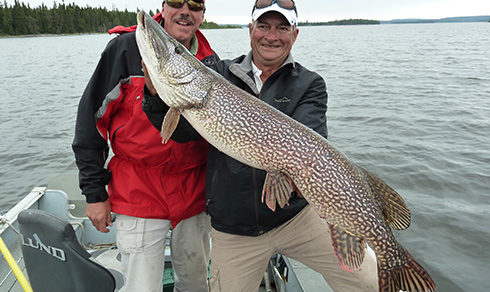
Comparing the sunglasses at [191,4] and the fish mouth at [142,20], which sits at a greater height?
the sunglasses at [191,4]

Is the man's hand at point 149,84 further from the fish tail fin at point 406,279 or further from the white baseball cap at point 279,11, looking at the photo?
the fish tail fin at point 406,279

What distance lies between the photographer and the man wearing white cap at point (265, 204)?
246 cm

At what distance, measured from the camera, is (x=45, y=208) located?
382cm

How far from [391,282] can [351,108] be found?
10.4m

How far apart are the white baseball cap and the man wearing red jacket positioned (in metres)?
0.46

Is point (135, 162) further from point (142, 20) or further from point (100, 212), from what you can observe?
point (142, 20)

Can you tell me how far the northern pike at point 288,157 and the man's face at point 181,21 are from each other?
0.47 m

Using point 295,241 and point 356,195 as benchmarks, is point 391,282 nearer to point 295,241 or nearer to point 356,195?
point 356,195

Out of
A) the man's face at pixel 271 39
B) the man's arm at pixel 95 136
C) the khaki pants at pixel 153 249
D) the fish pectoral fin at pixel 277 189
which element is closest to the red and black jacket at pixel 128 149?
the man's arm at pixel 95 136

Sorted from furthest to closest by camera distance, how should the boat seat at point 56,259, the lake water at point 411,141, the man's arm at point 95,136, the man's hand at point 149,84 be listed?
1. the lake water at point 411,141
2. the man's arm at point 95,136
3. the man's hand at point 149,84
4. the boat seat at point 56,259

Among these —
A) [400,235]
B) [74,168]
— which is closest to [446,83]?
[400,235]

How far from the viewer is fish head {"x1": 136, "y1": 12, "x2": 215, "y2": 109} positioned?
2205 mm

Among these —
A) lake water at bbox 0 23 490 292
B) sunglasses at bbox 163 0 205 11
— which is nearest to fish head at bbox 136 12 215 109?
sunglasses at bbox 163 0 205 11

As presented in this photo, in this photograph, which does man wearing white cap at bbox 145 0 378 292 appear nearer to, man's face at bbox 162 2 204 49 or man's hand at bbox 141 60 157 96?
man's face at bbox 162 2 204 49
